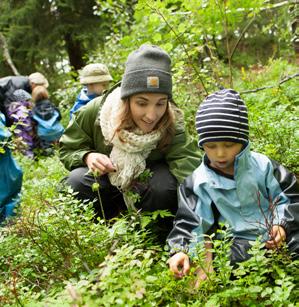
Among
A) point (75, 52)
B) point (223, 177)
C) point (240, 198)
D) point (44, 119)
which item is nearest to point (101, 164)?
point (223, 177)

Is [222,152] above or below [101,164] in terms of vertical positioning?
above

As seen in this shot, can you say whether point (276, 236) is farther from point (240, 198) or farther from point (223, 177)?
point (223, 177)

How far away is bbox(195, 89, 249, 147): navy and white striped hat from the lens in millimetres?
2572

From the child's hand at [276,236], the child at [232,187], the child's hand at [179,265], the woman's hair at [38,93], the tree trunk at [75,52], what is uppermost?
the tree trunk at [75,52]

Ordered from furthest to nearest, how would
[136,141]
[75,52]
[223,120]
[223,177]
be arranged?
[75,52] < [136,141] < [223,177] < [223,120]

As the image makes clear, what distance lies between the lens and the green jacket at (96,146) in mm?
3355

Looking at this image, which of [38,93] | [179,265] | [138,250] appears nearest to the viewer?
[138,250]

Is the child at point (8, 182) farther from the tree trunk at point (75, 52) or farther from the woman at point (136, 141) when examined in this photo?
the tree trunk at point (75, 52)

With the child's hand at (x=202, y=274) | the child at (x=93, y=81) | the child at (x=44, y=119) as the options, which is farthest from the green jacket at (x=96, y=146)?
the child at (x=44, y=119)

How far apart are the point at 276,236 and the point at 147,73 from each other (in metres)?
1.41

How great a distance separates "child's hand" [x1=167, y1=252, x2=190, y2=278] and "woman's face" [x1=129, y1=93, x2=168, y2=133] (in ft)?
3.55

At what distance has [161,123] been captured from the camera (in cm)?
330

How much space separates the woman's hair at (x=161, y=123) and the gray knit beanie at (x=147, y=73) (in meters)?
0.09

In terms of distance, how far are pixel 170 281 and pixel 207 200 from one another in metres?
0.61
